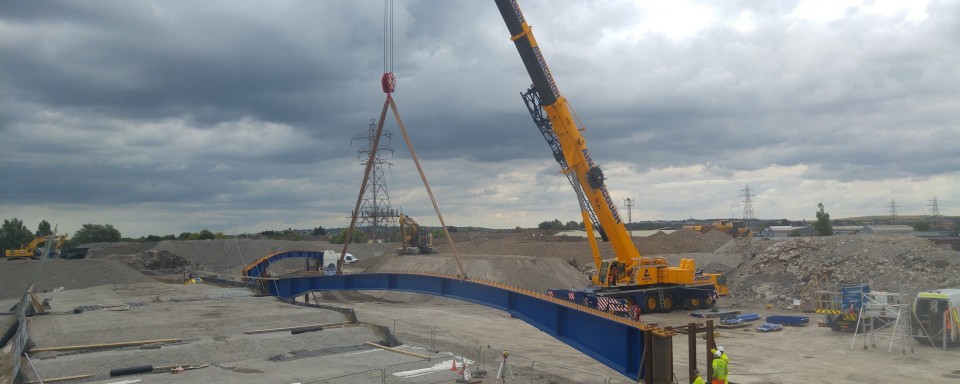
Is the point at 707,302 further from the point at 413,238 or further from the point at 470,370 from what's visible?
the point at 413,238

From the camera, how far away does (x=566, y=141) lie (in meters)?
30.0

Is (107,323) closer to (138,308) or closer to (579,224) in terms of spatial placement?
(138,308)

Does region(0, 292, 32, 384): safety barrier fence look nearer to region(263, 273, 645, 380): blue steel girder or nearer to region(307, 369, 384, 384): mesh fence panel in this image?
region(307, 369, 384, 384): mesh fence panel

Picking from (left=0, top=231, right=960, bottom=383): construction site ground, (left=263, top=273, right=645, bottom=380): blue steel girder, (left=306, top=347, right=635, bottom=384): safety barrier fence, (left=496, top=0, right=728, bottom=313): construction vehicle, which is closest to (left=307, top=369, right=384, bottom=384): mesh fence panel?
(left=306, top=347, right=635, bottom=384): safety barrier fence

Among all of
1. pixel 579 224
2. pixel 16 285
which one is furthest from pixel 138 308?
pixel 579 224

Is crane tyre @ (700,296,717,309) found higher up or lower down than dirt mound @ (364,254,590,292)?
lower down

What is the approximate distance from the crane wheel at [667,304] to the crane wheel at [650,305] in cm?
31

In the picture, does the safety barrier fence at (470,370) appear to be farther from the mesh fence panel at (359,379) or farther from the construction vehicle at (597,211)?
the construction vehicle at (597,211)

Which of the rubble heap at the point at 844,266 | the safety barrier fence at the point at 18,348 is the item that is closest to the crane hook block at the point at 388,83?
the safety barrier fence at the point at 18,348

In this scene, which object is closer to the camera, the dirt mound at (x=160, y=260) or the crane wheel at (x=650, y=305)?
the crane wheel at (x=650, y=305)

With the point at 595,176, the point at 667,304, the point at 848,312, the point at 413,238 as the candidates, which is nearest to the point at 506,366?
the point at 595,176

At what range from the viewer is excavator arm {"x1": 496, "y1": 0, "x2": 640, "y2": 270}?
94.0 ft

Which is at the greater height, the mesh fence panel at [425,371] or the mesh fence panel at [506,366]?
the mesh fence panel at [425,371]

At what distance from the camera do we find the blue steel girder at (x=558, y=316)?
520 inches
